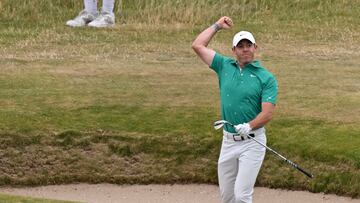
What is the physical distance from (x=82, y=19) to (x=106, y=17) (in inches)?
22.0

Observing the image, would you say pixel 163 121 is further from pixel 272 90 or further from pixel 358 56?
pixel 358 56

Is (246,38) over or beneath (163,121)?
over

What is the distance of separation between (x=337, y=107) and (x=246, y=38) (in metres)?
5.12

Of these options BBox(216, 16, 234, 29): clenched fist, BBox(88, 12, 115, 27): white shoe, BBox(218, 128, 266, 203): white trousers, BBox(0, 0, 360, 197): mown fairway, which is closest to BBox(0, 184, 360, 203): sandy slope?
BBox(0, 0, 360, 197): mown fairway

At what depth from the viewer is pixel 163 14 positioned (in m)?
21.4

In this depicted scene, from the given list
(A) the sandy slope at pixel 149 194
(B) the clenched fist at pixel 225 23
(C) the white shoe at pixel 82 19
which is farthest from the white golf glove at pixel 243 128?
(C) the white shoe at pixel 82 19

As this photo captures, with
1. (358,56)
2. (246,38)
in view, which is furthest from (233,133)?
(358,56)

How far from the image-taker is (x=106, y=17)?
20766 mm

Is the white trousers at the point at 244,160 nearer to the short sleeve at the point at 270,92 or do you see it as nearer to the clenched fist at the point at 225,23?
the short sleeve at the point at 270,92

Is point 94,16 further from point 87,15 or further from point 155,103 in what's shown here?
point 155,103

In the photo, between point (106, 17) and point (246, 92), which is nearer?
point (246, 92)

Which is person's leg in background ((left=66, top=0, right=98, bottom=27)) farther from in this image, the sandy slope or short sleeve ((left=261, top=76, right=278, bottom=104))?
short sleeve ((left=261, top=76, right=278, bottom=104))

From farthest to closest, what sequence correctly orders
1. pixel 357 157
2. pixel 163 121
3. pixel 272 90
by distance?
pixel 163 121 < pixel 357 157 < pixel 272 90

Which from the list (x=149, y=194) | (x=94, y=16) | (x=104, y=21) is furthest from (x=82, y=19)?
(x=149, y=194)
